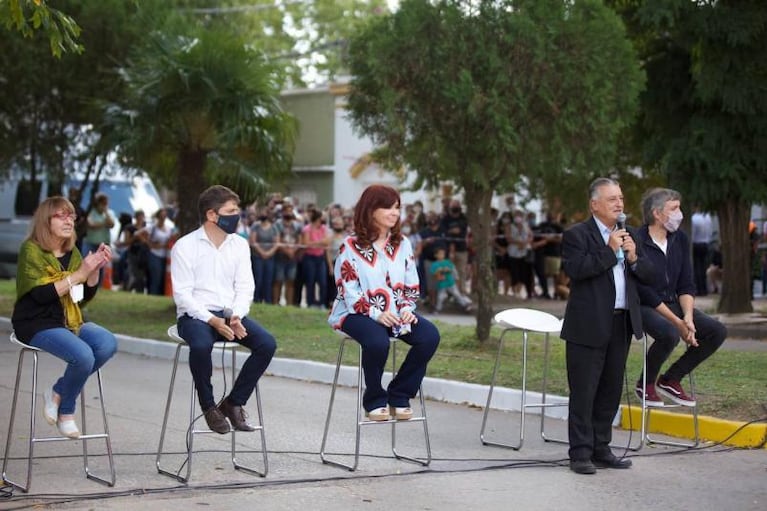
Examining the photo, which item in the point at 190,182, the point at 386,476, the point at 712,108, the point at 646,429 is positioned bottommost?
the point at 386,476

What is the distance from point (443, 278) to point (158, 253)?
5.66m

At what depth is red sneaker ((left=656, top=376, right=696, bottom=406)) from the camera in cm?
1021

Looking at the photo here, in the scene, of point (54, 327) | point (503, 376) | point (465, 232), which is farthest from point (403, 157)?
point (465, 232)

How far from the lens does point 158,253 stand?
82.5ft

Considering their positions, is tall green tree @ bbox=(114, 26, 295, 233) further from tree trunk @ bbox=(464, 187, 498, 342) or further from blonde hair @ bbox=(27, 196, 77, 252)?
blonde hair @ bbox=(27, 196, 77, 252)

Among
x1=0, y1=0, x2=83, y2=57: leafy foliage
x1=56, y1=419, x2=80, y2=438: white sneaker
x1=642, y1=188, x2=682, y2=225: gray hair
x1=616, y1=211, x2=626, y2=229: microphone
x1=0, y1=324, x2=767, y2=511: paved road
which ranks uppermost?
x1=0, y1=0, x2=83, y2=57: leafy foliage

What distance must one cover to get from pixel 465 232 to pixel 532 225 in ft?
10.5

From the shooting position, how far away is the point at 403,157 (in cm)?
1509

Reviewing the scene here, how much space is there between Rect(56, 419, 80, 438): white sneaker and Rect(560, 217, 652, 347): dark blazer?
3.29 m

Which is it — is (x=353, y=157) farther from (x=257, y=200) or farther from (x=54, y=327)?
(x=54, y=327)

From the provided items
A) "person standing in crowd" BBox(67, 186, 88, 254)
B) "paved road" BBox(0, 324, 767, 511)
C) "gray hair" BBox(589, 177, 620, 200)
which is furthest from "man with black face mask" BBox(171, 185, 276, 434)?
"person standing in crowd" BBox(67, 186, 88, 254)

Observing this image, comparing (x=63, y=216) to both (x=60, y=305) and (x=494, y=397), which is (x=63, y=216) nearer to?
(x=60, y=305)

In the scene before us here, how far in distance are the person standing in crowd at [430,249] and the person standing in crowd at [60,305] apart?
1512 cm

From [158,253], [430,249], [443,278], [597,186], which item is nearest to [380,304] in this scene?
[597,186]
